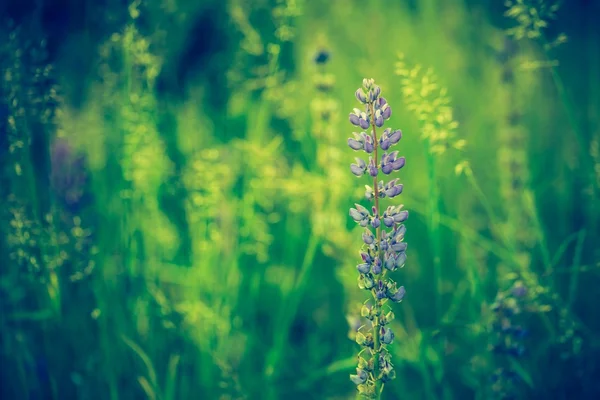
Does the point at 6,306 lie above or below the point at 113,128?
below

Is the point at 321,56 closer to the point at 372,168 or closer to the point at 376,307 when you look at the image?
the point at 372,168

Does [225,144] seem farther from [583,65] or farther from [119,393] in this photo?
[583,65]

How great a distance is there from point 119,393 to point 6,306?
27.4 inches

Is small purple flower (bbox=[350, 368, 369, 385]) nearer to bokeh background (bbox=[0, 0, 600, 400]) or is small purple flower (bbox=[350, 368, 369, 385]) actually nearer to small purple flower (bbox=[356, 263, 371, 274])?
small purple flower (bbox=[356, 263, 371, 274])

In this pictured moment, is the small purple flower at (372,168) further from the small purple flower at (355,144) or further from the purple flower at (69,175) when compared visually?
the purple flower at (69,175)

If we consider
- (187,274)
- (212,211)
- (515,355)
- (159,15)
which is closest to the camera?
(515,355)

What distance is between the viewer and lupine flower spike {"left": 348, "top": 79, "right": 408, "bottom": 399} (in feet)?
4.31

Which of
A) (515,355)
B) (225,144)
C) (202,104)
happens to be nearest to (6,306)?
(225,144)

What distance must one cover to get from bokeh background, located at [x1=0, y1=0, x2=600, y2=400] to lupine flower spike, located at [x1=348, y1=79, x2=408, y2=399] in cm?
32

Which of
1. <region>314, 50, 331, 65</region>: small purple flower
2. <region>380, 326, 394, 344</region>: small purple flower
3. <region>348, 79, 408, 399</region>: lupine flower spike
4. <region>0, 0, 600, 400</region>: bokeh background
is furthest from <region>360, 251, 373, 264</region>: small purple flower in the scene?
<region>314, 50, 331, 65</region>: small purple flower

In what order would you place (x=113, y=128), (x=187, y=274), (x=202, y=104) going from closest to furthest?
1. (x=187, y=274)
2. (x=113, y=128)
3. (x=202, y=104)

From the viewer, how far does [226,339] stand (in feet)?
6.90

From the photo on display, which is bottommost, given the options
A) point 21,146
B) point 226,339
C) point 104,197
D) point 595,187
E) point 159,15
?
point 226,339

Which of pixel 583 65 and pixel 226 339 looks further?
pixel 583 65
